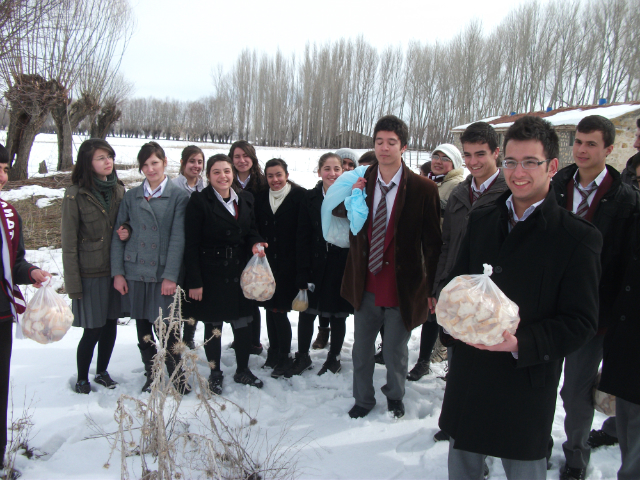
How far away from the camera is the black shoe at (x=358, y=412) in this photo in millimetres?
3137

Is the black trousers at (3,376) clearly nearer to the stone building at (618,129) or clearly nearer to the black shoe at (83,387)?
the black shoe at (83,387)

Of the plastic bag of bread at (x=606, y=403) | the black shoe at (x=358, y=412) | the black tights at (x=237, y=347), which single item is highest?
the plastic bag of bread at (x=606, y=403)

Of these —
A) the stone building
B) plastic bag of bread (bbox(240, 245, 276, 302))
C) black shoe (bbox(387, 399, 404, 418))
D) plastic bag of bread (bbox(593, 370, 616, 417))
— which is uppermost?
the stone building

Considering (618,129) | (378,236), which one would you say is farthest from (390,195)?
(618,129)

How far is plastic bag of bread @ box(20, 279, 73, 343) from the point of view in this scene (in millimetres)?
2484

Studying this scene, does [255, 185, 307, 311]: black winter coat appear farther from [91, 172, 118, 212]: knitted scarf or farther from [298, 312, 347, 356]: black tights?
[91, 172, 118, 212]: knitted scarf

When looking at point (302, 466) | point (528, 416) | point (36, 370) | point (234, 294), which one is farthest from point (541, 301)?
point (36, 370)

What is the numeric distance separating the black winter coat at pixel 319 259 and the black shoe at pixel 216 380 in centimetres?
107

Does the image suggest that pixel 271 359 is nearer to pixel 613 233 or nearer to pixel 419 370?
pixel 419 370

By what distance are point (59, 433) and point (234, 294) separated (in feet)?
5.17

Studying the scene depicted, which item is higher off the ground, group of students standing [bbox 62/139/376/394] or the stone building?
the stone building

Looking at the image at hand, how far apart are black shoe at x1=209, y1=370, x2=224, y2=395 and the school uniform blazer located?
0.92 meters

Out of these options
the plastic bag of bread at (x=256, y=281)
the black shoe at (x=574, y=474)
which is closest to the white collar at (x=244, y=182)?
the plastic bag of bread at (x=256, y=281)

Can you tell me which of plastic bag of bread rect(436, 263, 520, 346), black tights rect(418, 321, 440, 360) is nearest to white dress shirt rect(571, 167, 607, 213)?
plastic bag of bread rect(436, 263, 520, 346)
